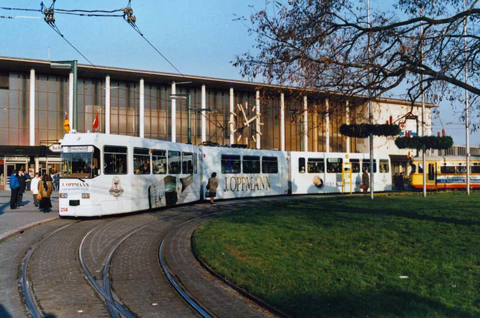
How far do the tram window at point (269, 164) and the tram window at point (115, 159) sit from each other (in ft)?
43.7

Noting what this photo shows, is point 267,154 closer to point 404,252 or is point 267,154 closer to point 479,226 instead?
point 479,226

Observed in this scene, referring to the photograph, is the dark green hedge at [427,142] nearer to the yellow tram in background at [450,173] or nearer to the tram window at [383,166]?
the tram window at [383,166]

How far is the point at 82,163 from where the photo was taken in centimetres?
1645

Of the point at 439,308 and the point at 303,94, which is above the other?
the point at 303,94

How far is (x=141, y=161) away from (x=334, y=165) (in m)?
18.7

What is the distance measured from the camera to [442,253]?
9.05 meters

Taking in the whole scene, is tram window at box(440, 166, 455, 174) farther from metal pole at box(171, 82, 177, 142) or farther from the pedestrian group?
the pedestrian group

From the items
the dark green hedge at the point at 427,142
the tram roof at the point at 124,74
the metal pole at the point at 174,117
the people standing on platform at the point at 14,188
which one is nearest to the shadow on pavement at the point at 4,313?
the people standing on platform at the point at 14,188

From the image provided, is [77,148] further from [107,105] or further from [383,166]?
[107,105]

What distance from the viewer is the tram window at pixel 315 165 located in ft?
108

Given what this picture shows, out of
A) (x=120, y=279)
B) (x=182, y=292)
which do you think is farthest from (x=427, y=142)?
(x=182, y=292)

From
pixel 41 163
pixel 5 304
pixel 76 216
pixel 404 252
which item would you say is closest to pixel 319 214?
pixel 404 252

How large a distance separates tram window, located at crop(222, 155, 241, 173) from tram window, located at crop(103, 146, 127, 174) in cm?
964

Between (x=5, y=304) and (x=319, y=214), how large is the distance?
38.6ft
